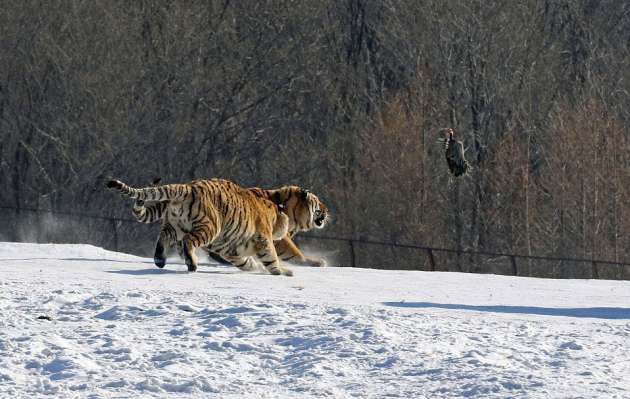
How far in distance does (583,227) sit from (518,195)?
2.84 m

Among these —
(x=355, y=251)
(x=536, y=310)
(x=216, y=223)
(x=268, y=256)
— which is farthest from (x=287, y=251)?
(x=355, y=251)

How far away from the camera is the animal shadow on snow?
13328mm

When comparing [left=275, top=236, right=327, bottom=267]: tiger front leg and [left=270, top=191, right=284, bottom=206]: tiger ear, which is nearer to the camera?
[left=275, top=236, right=327, bottom=267]: tiger front leg

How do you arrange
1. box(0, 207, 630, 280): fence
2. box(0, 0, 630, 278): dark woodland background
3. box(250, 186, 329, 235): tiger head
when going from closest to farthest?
1. box(250, 186, 329, 235): tiger head
2. box(0, 207, 630, 280): fence
3. box(0, 0, 630, 278): dark woodland background

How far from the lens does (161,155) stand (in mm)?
39219

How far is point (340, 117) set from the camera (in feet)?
141

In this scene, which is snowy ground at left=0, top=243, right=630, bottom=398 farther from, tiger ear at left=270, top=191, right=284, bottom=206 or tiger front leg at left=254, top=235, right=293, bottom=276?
tiger ear at left=270, top=191, right=284, bottom=206

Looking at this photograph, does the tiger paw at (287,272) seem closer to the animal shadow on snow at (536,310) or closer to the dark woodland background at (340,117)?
the animal shadow on snow at (536,310)

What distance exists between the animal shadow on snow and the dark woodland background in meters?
20.9

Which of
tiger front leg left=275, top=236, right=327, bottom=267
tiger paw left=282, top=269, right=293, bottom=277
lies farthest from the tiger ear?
tiger paw left=282, top=269, right=293, bottom=277

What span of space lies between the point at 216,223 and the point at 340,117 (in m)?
27.3

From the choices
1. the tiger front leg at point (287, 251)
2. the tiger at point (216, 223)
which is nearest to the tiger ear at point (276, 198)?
the tiger front leg at point (287, 251)

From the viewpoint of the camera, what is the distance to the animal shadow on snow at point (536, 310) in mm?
13328

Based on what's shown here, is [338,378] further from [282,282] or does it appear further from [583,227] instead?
[583,227]
